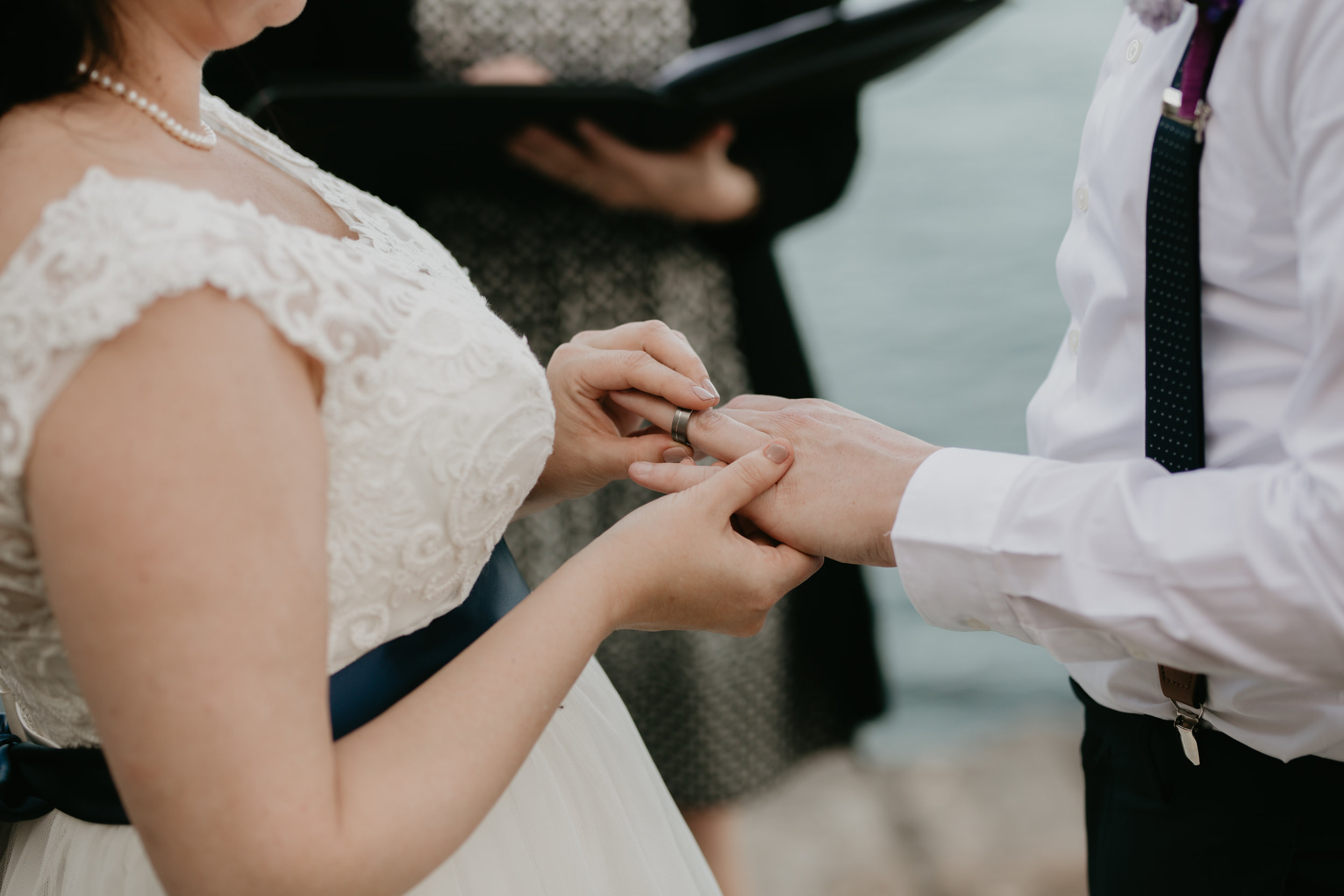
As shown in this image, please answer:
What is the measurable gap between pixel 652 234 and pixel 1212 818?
120cm

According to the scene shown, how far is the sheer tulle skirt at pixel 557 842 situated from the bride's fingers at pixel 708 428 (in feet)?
0.95

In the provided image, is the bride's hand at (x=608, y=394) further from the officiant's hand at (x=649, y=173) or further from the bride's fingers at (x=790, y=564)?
the officiant's hand at (x=649, y=173)

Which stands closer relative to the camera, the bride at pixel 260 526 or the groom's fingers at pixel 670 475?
the bride at pixel 260 526

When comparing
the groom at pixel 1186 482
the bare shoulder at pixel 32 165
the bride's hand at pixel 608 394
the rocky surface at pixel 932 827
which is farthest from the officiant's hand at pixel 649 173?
the rocky surface at pixel 932 827

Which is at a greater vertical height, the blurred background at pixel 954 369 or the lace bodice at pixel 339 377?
the lace bodice at pixel 339 377

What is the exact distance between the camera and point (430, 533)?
2.55ft

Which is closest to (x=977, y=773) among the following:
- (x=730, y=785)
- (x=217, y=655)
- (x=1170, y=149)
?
(x=730, y=785)

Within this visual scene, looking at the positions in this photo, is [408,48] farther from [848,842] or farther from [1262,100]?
[848,842]

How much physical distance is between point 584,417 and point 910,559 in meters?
0.42

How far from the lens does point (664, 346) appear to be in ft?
3.59

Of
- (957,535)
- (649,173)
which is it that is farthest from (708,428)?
(649,173)

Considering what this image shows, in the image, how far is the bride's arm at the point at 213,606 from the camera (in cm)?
56

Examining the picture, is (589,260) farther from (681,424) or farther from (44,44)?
(44,44)

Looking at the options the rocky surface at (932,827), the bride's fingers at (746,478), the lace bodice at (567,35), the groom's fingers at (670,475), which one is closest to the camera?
the bride's fingers at (746,478)
